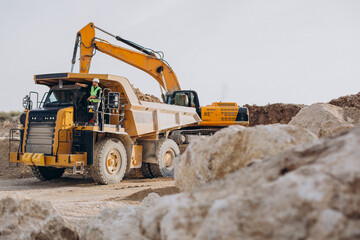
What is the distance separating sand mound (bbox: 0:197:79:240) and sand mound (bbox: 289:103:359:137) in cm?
396

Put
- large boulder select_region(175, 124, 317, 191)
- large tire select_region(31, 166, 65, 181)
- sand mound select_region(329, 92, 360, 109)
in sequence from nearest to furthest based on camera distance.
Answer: large boulder select_region(175, 124, 317, 191), large tire select_region(31, 166, 65, 181), sand mound select_region(329, 92, 360, 109)

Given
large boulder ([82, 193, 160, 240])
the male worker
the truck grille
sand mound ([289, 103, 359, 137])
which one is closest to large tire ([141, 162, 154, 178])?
the male worker

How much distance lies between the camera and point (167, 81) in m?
14.7

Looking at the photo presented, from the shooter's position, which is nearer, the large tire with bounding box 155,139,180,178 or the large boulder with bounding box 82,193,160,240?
the large boulder with bounding box 82,193,160,240

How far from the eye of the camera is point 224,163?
9.41 feet

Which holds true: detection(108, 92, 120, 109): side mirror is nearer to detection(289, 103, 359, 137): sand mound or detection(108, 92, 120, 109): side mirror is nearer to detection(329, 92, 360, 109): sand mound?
detection(289, 103, 359, 137): sand mound

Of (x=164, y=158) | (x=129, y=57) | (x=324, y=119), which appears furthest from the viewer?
(x=129, y=57)

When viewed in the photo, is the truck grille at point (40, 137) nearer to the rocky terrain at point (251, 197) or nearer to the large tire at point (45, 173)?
the large tire at point (45, 173)

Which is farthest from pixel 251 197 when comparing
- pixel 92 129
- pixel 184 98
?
pixel 184 98

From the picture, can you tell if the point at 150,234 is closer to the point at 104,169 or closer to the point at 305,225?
the point at 305,225

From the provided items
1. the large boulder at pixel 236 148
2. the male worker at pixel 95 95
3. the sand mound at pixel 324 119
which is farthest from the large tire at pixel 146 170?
the large boulder at pixel 236 148

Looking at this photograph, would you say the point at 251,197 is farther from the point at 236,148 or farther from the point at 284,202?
the point at 236,148

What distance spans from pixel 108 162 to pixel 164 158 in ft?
8.34

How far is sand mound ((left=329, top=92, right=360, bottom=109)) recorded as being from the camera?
856 inches
